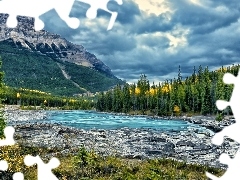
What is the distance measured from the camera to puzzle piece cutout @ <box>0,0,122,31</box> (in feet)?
16.7

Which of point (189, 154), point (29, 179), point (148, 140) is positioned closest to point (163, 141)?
point (148, 140)

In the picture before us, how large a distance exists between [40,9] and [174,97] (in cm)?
10968

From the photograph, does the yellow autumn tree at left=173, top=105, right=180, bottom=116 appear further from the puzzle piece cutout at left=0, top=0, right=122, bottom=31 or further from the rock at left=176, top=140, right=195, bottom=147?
the puzzle piece cutout at left=0, top=0, right=122, bottom=31

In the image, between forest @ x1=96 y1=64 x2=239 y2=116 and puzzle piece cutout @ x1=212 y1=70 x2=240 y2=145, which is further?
forest @ x1=96 y1=64 x2=239 y2=116

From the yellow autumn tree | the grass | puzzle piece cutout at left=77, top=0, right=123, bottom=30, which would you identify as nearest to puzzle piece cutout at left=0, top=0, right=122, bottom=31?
puzzle piece cutout at left=77, top=0, right=123, bottom=30

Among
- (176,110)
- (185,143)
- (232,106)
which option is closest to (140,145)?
(185,143)

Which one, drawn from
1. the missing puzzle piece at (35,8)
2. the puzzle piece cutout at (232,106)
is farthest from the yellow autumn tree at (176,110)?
the puzzle piece cutout at (232,106)

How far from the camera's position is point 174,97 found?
113812 mm

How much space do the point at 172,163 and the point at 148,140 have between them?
15326 mm

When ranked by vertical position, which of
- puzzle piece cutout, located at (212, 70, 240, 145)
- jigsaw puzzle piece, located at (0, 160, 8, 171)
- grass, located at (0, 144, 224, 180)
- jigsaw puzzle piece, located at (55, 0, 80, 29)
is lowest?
grass, located at (0, 144, 224, 180)

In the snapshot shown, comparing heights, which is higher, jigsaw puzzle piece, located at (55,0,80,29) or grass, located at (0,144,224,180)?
jigsaw puzzle piece, located at (55,0,80,29)

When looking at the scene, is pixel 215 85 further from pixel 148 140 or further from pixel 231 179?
pixel 231 179

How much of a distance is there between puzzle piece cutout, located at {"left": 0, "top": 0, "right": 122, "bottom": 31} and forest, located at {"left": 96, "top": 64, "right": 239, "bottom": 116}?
8828 cm

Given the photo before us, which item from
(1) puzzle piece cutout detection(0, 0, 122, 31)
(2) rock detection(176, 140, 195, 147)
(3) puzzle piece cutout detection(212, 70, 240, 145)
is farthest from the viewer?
(2) rock detection(176, 140, 195, 147)
